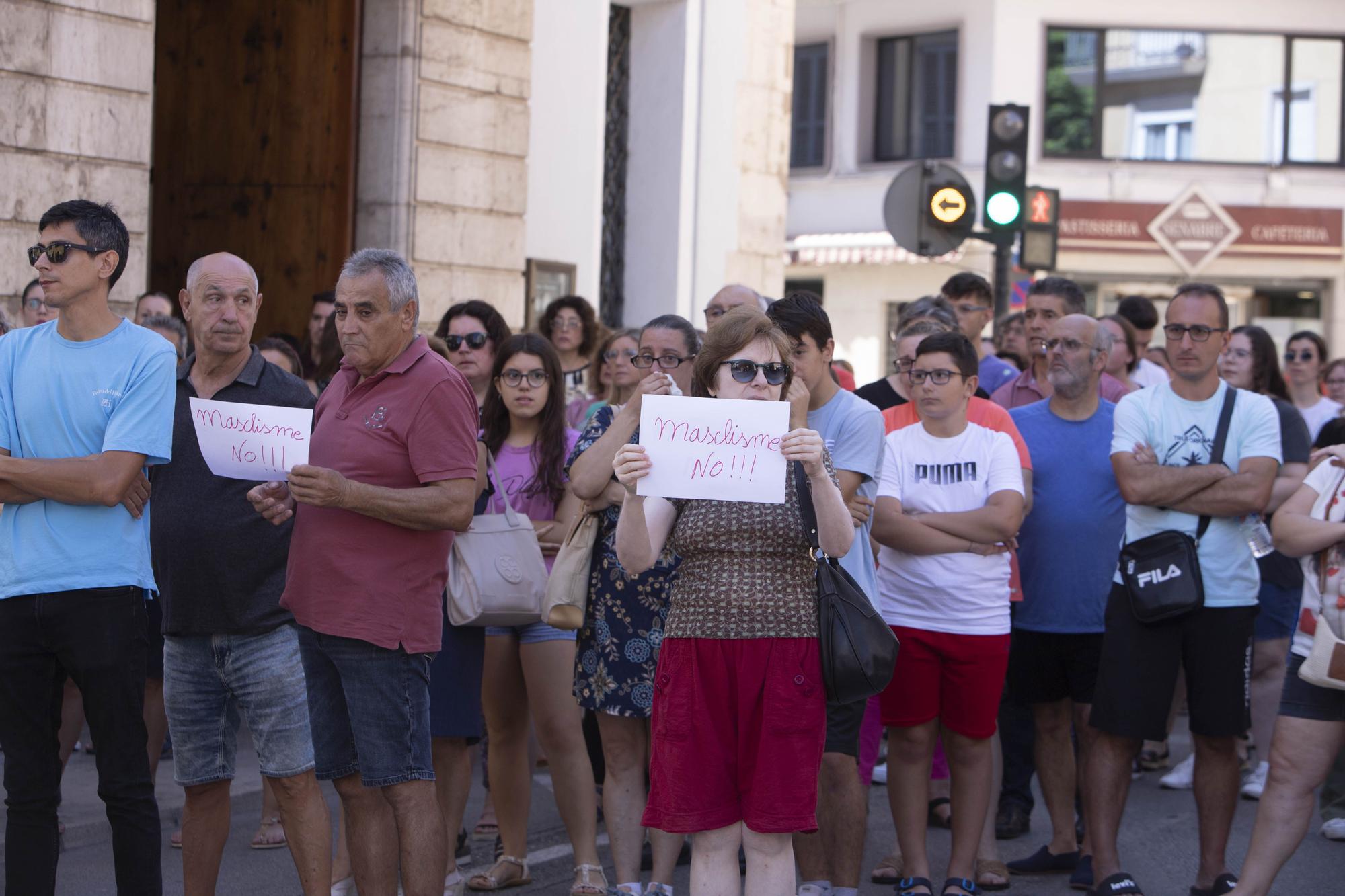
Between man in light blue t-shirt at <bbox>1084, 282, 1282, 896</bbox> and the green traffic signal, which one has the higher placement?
the green traffic signal

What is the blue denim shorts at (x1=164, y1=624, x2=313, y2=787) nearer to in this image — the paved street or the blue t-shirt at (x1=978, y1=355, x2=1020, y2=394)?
the paved street

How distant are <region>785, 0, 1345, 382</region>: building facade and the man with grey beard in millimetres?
18081

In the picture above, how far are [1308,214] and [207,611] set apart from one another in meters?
23.5

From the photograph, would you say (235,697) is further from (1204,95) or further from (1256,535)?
(1204,95)

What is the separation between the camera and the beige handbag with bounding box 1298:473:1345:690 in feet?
16.6

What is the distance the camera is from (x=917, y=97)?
2580 cm

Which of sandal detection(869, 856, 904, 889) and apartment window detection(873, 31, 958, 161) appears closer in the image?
sandal detection(869, 856, 904, 889)

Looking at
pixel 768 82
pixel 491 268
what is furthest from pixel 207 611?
pixel 768 82

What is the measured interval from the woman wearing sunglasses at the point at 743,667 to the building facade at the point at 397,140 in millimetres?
5569

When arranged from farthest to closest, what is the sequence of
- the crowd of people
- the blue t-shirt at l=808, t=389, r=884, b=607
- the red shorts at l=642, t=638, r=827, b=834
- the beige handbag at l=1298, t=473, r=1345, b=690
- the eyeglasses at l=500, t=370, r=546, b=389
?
the eyeglasses at l=500, t=370, r=546, b=389, the blue t-shirt at l=808, t=389, r=884, b=607, the beige handbag at l=1298, t=473, r=1345, b=690, the crowd of people, the red shorts at l=642, t=638, r=827, b=834

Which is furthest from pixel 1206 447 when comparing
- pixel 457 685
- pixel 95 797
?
pixel 95 797

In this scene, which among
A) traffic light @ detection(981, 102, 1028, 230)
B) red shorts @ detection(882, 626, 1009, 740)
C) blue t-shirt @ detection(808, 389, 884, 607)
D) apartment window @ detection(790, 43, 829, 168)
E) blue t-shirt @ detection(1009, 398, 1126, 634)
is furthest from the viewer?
apartment window @ detection(790, 43, 829, 168)

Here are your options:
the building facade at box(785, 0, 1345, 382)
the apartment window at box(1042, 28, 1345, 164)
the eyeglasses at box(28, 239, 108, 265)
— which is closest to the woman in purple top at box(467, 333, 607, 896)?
the eyeglasses at box(28, 239, 108, 265)

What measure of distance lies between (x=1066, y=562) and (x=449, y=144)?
21.1ft
